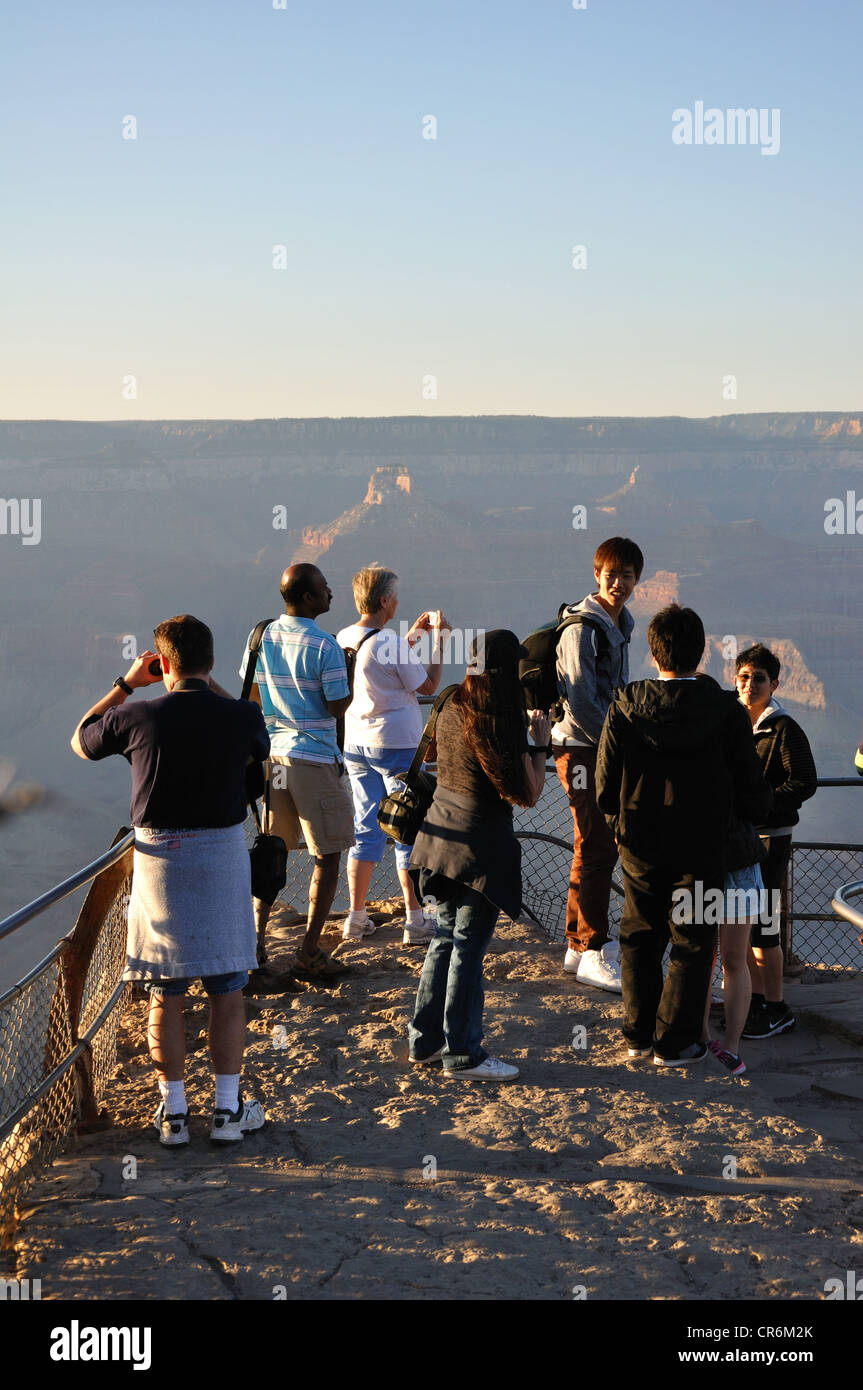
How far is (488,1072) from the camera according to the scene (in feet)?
12.7

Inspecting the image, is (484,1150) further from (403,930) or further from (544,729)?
(403,930)

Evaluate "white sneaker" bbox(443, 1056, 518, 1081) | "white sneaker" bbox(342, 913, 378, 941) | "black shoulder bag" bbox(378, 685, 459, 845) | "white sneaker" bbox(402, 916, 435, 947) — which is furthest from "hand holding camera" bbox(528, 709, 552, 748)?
"white sneaker" bbox(342, 913, 378, 941)

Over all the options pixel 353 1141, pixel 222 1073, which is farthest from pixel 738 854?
pixel 222 1073

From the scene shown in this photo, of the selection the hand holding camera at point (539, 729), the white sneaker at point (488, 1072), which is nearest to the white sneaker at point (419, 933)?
the white sneaker at point (488, 1072)

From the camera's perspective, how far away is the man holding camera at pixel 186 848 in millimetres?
3219

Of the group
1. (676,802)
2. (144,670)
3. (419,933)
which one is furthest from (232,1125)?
(419,933)

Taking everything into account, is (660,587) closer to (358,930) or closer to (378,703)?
(358,930)

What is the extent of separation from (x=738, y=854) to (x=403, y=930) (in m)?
2.07

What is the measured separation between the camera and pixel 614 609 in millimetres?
4414

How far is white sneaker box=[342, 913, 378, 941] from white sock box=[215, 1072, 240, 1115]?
198cm

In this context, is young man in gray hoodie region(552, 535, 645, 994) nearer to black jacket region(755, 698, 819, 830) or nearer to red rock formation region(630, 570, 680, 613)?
black jacket region(755, 698, 819, 830)

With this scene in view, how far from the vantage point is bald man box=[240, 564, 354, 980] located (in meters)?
4.50

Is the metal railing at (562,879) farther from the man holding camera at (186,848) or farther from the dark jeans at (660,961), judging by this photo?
the man holding camera at (186,848)

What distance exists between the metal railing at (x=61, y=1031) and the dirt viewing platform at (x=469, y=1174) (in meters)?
0.09
